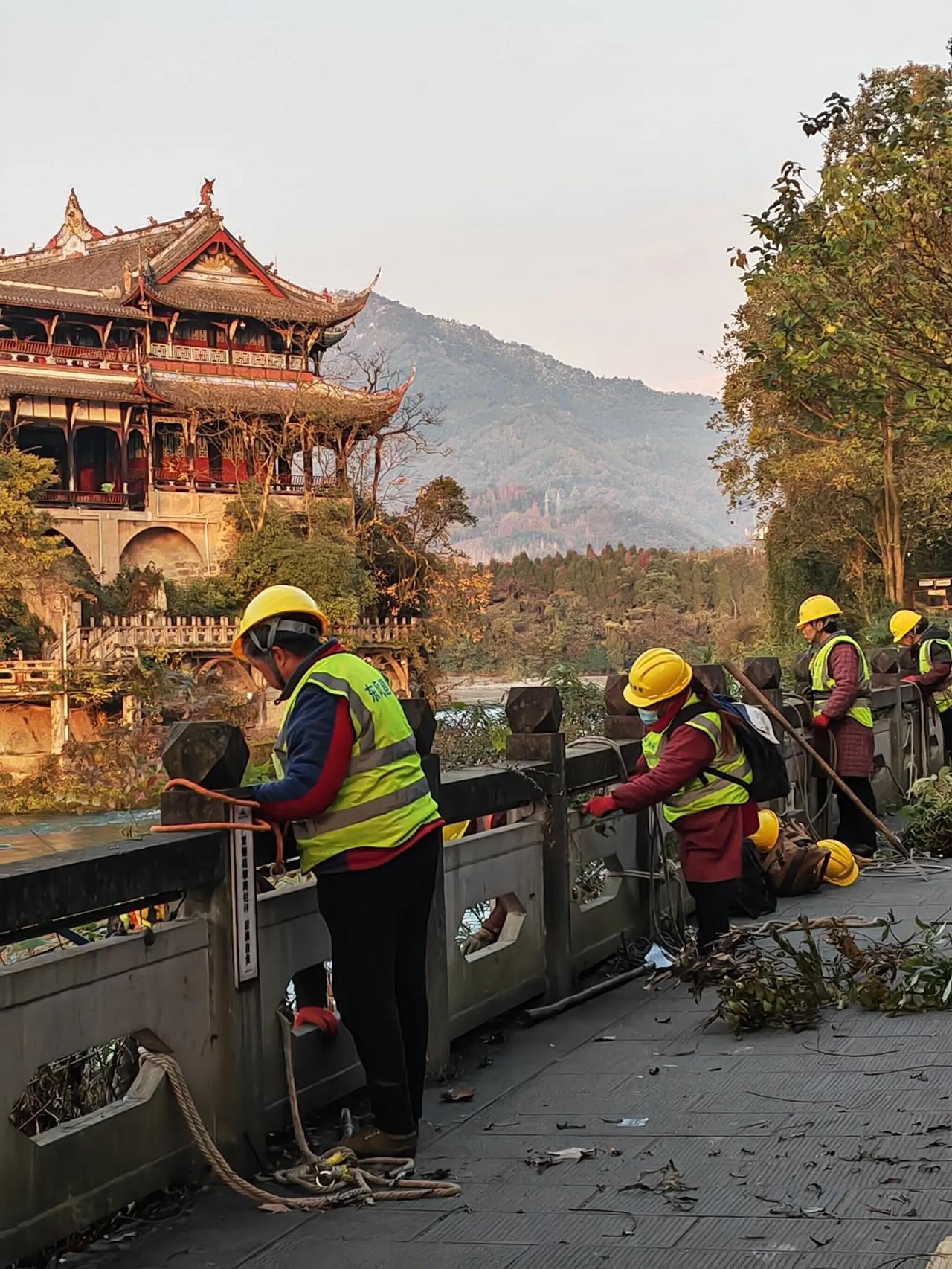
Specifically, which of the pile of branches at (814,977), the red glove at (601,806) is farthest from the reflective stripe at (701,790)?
the pile of branches at (814,977)

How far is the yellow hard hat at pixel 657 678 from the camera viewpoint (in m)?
6.44

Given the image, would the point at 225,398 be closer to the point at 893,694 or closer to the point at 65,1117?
the point at 893,694

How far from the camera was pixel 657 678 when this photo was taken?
21.1 feet

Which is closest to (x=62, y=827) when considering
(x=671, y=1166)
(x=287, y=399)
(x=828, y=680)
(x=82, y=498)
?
(x=82, y=498)

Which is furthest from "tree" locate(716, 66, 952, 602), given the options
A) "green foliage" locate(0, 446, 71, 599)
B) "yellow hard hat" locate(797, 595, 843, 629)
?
"green foliage" locate(0, 446, 71, 599)

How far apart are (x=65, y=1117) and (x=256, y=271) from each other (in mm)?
47445

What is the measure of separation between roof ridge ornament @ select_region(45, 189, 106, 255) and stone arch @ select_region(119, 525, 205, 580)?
45.4 ft

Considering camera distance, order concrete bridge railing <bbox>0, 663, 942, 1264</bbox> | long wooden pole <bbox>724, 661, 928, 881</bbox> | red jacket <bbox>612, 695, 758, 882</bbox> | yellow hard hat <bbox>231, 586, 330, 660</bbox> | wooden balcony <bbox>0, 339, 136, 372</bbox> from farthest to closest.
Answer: wooden balcony <bbox>0, 339, 136, 372</bbox> → long wooden pole <bbox>724, 661, 928, 881</bbox> → red jacket <bbox>612, 695, 758, 882</bbox> → yellow hard hat <bbox>231, 586, 330, 660</bbox> → concrete bridge railing <bbox>0, 663, 942, 1264</bbox>

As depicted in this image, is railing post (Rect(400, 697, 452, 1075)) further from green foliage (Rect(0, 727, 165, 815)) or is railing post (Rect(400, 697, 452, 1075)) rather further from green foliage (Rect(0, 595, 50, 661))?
green foliage (Rect(0, 595, 50, 661))

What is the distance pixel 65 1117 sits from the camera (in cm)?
432

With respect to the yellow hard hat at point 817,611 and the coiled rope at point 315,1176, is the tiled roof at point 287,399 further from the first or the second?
the coiled rope at point 315,1176

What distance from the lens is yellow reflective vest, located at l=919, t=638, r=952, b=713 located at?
13.9 metres

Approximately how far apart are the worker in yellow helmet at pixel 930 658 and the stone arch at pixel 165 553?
108 feet

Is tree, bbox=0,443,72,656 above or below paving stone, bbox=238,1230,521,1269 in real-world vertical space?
above
